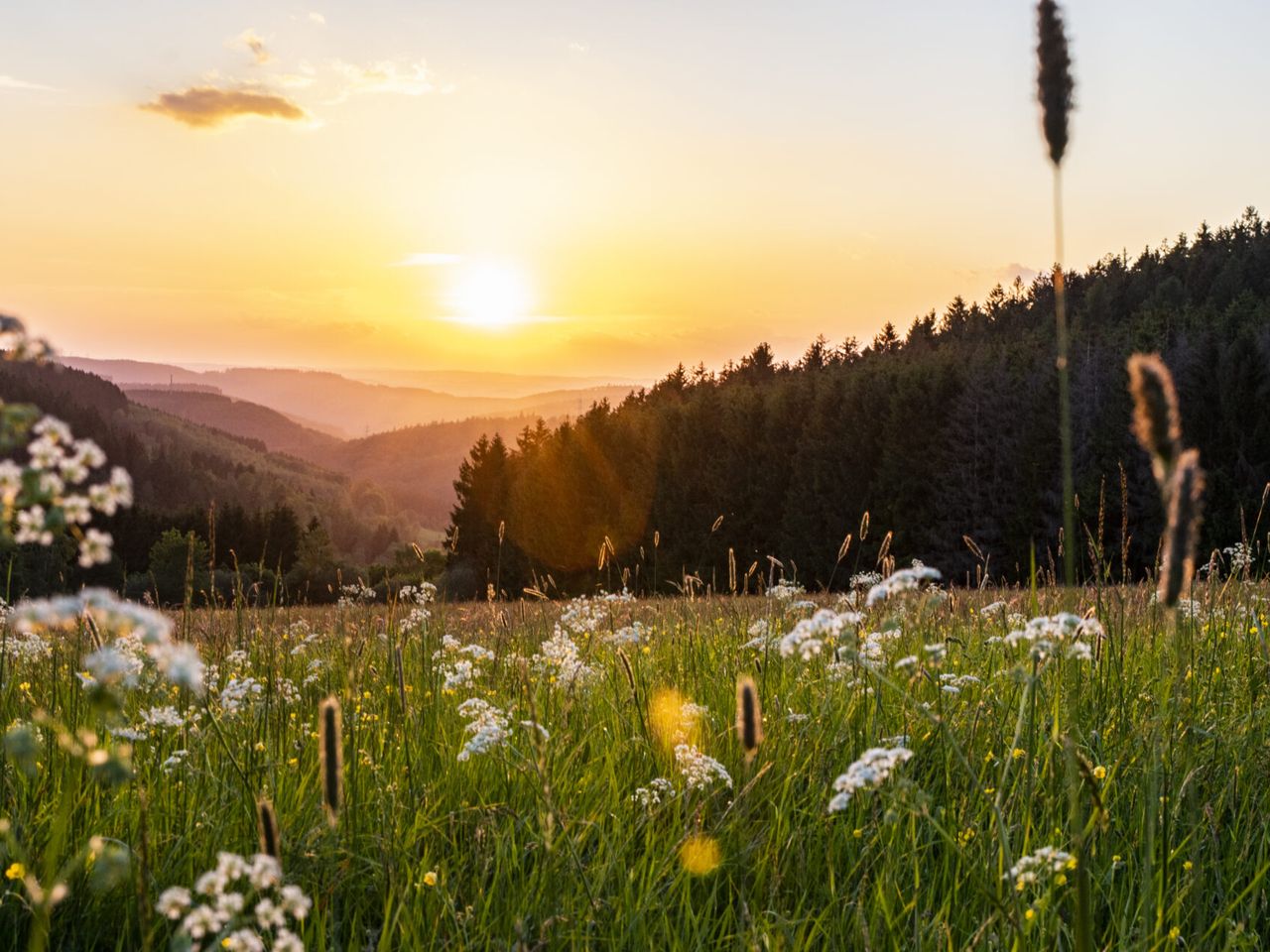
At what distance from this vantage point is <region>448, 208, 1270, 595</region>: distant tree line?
101ft

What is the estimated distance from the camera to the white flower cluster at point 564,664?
4344 mm

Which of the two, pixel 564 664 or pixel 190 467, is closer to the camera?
pixel 564 664

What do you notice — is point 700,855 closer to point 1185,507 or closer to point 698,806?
point 698,806

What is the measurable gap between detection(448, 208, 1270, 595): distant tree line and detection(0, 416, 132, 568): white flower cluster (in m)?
21.0

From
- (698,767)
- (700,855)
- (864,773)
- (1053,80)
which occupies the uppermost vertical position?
(1053,80)

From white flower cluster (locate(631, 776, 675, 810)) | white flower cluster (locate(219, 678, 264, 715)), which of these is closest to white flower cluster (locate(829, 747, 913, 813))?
white flower cluster (locate(631, 776, 675, 810))

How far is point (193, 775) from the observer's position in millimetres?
3684

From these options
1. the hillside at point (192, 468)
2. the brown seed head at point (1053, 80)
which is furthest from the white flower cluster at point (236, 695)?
the hillside at point (192, 468)

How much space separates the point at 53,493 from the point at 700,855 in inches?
97.5

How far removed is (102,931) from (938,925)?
256 cm

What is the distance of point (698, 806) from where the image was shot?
2.79m

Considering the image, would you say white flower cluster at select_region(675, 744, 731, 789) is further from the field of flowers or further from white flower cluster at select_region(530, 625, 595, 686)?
white flower cluster at select_region(530, 625, 595, 686)

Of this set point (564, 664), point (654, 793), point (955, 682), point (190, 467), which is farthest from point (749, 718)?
point (190, 467)

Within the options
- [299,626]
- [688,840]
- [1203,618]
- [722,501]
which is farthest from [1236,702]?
[722,501]
